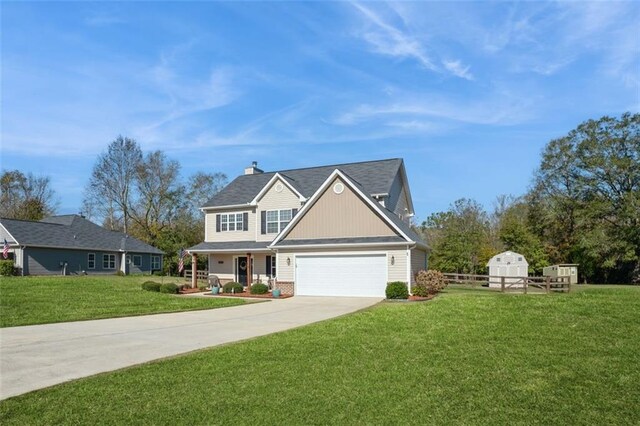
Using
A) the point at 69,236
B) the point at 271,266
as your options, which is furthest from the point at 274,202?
the point at 69,236

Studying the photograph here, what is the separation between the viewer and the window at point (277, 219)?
2907 centimetres

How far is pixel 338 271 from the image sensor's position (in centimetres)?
2408

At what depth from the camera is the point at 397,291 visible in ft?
68.7

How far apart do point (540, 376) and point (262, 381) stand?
4.47 meters

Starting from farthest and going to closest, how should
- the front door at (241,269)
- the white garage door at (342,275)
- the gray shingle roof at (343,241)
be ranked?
the front door at (241,269), the white garage door at (342,275), the gray shingle roof at (343,241)

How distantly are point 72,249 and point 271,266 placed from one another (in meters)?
20.4

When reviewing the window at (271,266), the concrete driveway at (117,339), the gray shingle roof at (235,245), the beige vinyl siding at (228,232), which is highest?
the beige vinyl siding at (228,232)

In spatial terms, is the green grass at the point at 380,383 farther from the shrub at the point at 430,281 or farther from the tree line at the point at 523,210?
the tree line at the point at 523,210

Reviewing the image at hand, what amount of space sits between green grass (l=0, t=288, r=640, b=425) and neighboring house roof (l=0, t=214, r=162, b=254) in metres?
32.8

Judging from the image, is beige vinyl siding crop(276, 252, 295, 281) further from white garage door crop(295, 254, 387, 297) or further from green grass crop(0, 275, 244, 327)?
green grass crop(0, 275, 244, 327)

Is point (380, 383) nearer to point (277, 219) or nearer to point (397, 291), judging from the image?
point (397, 291)

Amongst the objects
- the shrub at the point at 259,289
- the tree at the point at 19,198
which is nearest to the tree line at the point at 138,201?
the tree at the point at 19,198

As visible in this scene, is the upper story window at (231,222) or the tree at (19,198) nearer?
the upper story window at (231,222)

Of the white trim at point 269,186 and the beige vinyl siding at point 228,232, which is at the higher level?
the white trim at point 269,186
